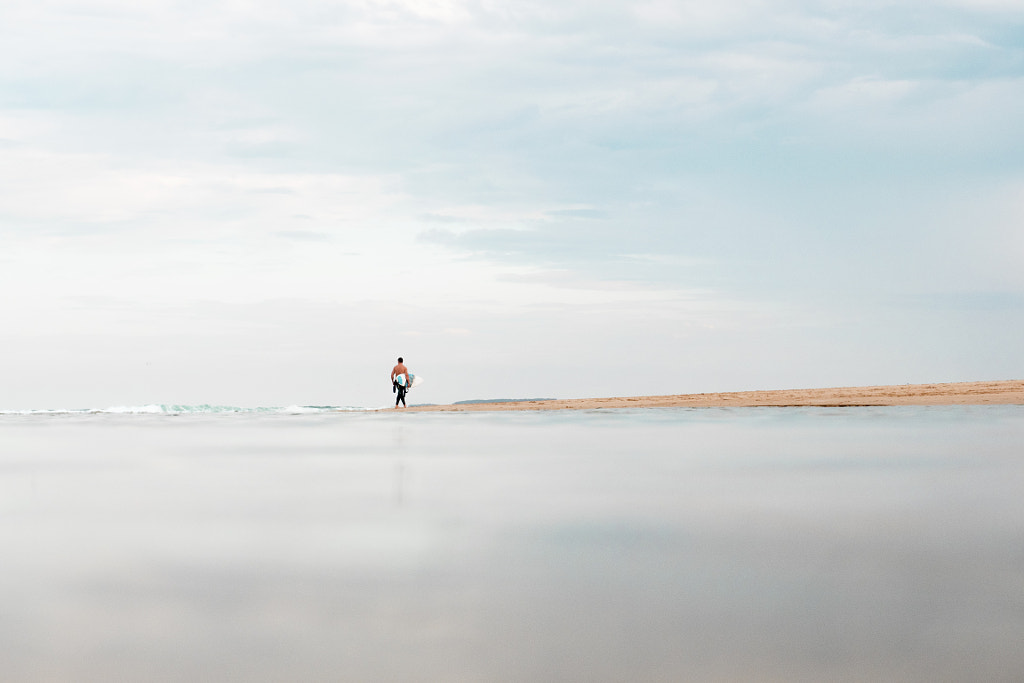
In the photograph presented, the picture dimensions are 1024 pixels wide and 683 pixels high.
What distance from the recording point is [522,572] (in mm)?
4199

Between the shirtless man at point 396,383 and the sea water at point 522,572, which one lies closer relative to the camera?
the sea water at point 522,572

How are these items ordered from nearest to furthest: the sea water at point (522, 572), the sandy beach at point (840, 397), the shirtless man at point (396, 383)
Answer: the sea water at point (522, 572) → the sandy beach at point (840, 397) → the shirtless man at point (396, 383)

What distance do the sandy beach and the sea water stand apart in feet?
54.6

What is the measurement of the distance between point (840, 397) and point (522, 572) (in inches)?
988

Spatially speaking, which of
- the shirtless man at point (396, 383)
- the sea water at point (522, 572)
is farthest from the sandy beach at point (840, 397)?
the sea water at point (522, 572)

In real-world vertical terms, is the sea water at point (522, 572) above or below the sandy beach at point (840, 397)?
below

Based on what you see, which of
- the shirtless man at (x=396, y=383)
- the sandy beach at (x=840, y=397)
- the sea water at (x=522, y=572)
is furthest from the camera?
the shirtless man at (x=396, y=383)

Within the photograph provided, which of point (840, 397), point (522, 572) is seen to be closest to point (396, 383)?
point (840, 397)

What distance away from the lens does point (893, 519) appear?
5512mm

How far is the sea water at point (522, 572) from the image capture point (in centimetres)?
291

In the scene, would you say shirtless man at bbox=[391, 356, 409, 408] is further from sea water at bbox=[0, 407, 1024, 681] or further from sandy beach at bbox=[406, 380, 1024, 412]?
sea water at bbox=[0, 407, 1024, 681]

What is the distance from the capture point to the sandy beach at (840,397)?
80.8 ft

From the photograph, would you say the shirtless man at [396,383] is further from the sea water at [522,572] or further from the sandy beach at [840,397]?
the sea water at [522,572]

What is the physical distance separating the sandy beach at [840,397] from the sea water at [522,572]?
54.6 feet
